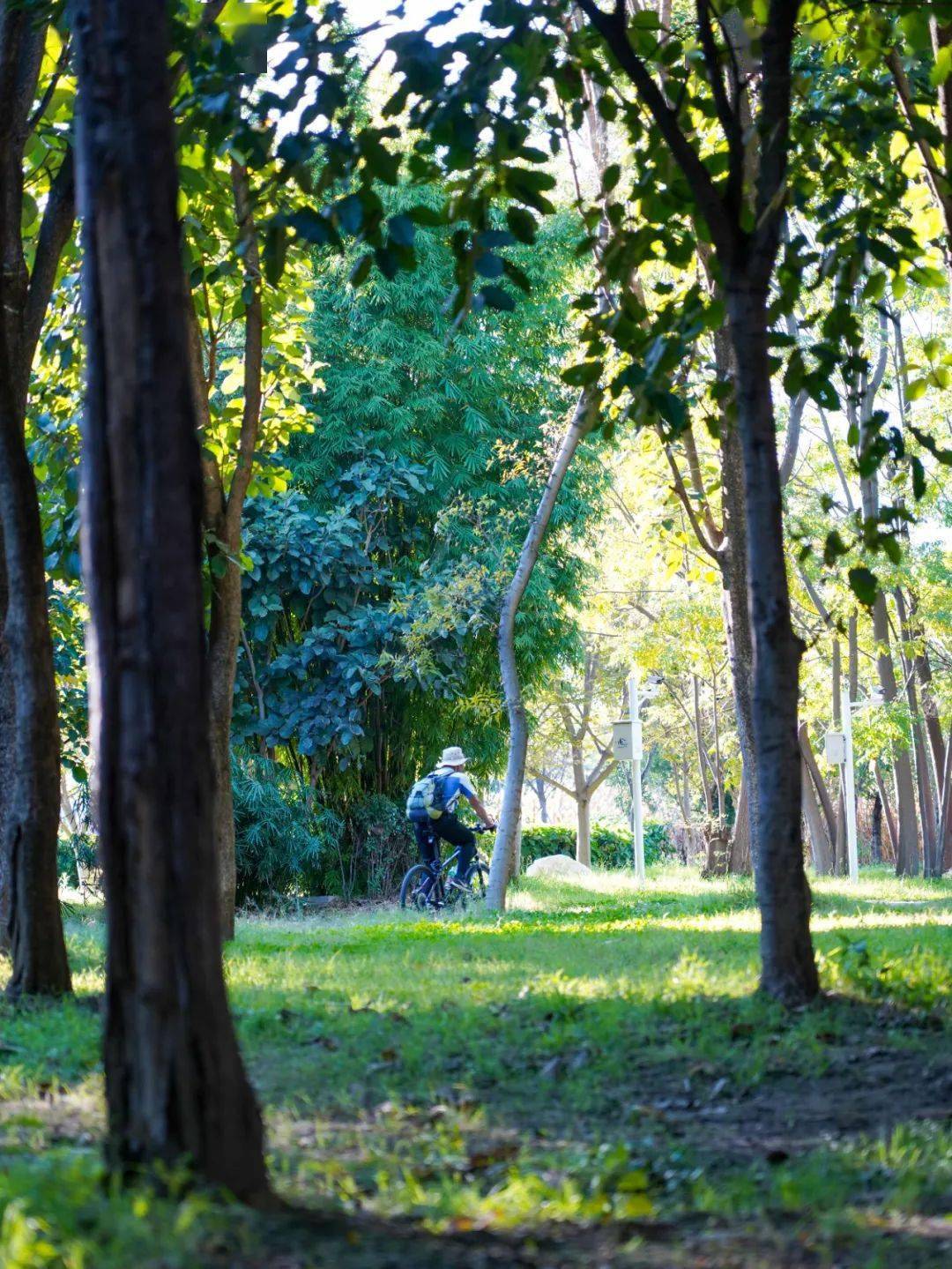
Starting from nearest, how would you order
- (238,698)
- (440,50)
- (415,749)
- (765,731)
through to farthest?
(440,50), (765,731), (238,698), (415,749)

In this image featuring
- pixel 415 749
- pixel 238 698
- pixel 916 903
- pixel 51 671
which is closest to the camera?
pixel 51 671

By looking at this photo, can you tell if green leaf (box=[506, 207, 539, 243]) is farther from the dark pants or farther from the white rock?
the white rock

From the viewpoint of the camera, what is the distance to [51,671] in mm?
7094

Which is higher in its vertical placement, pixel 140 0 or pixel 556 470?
pixel 556 470

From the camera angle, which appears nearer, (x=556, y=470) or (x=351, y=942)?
(x=351, y=942)

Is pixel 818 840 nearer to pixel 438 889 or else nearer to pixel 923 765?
pixel 923 765

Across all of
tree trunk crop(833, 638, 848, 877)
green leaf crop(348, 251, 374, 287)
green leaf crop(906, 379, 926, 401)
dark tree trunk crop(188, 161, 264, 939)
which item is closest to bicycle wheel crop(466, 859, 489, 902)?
dark tree trunk crop(188, 161, 264, 939)

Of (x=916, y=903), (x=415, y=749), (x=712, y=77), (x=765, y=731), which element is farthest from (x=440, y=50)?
(x=415, y=749)

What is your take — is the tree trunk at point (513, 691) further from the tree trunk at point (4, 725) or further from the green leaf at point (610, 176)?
the green leaf at point (610, 176)

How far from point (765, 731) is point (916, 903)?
10256 millimetres

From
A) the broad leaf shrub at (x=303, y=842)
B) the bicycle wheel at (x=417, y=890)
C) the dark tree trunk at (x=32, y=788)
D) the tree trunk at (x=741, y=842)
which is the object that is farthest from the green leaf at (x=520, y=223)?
the tree trunk at (x=741, y=842)

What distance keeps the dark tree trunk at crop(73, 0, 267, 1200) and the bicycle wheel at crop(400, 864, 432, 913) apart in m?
14.1

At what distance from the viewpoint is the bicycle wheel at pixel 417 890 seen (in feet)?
57.7

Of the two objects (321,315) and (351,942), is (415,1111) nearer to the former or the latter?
(351,942)
